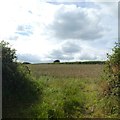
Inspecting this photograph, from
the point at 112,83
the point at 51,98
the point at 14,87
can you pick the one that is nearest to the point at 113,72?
the point at 112,83

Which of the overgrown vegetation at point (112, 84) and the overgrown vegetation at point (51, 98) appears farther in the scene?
the overgrown vegetation at point (112, 84)

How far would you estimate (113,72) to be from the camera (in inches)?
511

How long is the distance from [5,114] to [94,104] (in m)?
3.61

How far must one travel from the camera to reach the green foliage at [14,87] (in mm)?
12211

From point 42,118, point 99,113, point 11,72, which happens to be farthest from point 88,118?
point 11,72

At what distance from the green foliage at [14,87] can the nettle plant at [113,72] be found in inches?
119

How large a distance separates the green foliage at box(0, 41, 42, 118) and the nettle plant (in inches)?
119

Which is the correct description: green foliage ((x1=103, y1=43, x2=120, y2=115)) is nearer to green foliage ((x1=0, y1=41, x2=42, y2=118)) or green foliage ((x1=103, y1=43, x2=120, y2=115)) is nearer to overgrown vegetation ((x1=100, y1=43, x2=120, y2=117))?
overgrown vegetation ((x1=100, y1=43, x2=120, y2=117))

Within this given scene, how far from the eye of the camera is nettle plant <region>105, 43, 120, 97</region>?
12.4m

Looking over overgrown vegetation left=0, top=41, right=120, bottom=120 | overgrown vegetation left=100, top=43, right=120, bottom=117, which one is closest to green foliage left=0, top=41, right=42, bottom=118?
overgrown vegetation left=0, top=41, right=120, bottom=120

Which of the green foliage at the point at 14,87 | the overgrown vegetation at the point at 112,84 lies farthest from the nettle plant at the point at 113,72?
the green foliage at the point at 14,87

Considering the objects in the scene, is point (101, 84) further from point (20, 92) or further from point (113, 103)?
point (20, 92)

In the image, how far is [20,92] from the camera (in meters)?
13.7

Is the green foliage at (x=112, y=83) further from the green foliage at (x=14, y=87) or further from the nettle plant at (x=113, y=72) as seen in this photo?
the green foliage at (x=14, y=87)
